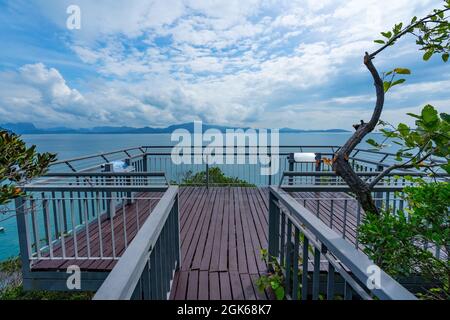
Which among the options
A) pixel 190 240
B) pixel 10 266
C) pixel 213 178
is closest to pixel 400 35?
pixel 190 240

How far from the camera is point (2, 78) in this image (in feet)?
13.6

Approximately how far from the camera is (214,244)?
3.28 metres

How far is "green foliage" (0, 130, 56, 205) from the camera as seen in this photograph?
1.91 m

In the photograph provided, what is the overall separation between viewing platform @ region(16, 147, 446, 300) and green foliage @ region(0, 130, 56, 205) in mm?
285

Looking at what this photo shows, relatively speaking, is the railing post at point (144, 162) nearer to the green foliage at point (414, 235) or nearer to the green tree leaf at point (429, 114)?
the green foliage at point (414, 235)

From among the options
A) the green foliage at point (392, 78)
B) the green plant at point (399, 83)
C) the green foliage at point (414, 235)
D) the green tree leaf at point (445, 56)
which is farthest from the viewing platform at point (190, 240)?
the green tree leaf at point (445, 56)

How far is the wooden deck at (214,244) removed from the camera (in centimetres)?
235

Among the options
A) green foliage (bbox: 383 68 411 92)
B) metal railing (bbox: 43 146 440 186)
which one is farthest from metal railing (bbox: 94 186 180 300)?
metal railing (bbox: 43 146 440 186)

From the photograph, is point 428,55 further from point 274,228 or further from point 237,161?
point 237,161

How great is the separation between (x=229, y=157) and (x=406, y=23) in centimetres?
502

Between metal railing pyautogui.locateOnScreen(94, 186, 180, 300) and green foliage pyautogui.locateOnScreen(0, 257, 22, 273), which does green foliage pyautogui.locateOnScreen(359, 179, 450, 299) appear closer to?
metal railing pyautogui.locateOnScreen(94, 186, 180, 300)

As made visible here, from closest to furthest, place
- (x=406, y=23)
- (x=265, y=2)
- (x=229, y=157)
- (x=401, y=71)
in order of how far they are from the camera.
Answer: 1. (x=401, y=71)
2. (x=406, y=23)
3. (x=265, y=2)
4. (x=229, y=157)
